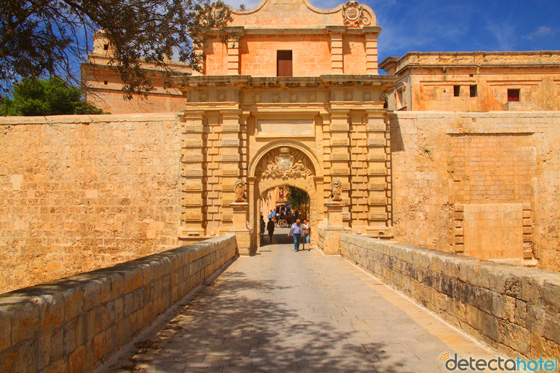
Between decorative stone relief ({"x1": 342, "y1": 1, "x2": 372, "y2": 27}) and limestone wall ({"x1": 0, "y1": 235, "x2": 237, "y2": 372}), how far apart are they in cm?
1288

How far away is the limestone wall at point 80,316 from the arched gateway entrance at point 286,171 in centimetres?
1018

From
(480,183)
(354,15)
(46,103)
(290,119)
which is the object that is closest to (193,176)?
(290,119)

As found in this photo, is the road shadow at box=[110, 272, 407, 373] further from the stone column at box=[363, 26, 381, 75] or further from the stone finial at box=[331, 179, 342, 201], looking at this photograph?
the stone column at box=[363, 26, 381, 75]

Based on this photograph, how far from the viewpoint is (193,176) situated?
1501 centimetres

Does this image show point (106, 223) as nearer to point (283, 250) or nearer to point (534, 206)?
point (283, 250)

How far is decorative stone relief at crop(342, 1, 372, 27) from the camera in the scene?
15.6m

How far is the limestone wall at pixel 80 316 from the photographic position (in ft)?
8.32

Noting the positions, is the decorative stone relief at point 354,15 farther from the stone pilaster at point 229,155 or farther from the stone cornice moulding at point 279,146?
the stone pilaster at point 229,155

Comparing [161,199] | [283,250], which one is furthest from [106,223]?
[283,250]

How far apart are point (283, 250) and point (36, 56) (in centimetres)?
1025

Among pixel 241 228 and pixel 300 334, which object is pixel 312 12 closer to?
pixel 241 228

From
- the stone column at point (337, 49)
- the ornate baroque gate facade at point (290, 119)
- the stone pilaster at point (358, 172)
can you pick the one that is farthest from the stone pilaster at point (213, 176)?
the stone pilaster at point (358, 172)

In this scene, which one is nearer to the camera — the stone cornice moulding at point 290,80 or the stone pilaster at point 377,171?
the stone cornice moulding at point 290,80

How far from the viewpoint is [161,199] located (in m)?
15.4
